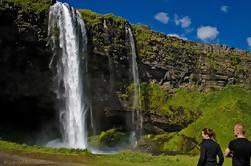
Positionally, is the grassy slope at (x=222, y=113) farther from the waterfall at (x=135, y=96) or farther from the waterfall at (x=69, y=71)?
the waterfall at (x=69, y=71)

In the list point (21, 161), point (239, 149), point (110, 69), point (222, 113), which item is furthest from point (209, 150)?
point (222, 113)

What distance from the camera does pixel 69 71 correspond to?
6041 centimetres

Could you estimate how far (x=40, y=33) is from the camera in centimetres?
5778

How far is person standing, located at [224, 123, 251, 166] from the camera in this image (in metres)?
12.1

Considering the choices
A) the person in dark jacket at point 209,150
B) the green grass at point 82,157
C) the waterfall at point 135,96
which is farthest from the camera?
the waterfall at point 135,96

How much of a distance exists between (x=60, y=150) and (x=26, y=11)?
69.7 feet

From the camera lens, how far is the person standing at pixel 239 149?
12.1m

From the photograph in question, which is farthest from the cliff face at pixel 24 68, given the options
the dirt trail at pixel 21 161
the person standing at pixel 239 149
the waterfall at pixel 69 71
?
the person standing at pixel 239 149

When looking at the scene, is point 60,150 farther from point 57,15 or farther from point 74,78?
point 57,15

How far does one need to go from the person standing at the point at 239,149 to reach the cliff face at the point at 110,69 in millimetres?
46662

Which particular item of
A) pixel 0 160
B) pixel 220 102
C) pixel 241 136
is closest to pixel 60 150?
pixel 0 160

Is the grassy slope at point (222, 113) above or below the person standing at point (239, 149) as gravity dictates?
above

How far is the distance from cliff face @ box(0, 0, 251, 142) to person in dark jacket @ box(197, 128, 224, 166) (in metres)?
45.7

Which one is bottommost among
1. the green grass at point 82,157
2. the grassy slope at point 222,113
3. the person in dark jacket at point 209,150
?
the green grass at point 82,157
